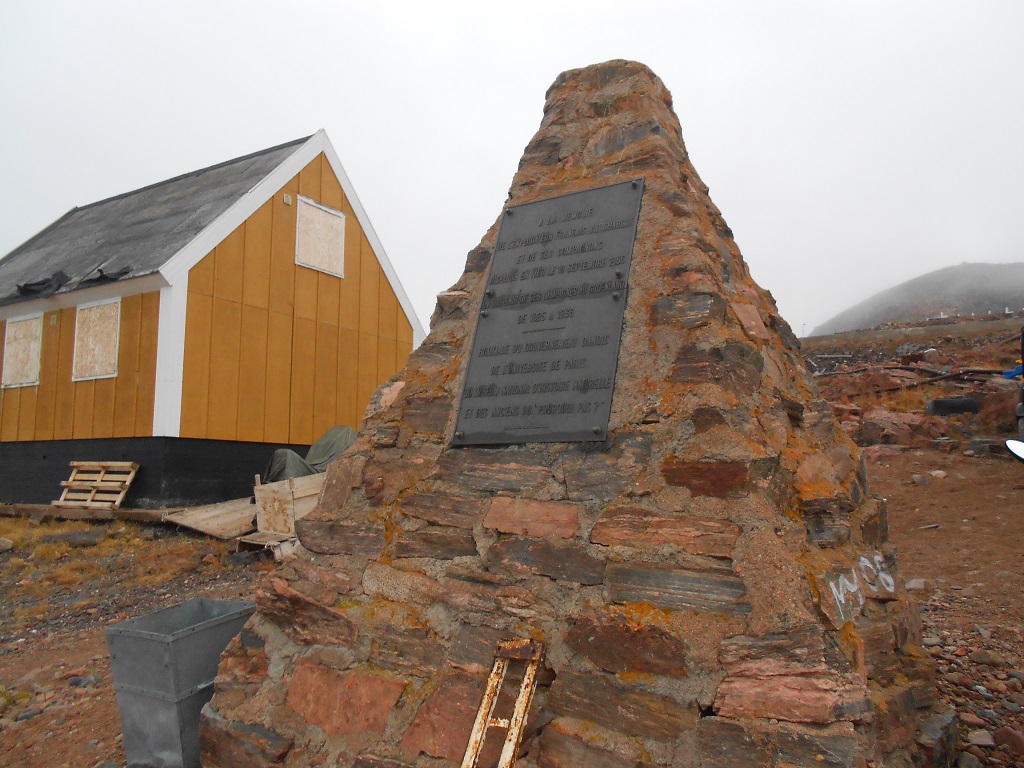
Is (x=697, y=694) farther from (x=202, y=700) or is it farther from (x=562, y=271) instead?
(x=202, y=700)

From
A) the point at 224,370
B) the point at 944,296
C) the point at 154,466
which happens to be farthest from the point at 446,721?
the point at 944,296

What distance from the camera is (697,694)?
90.0 inches

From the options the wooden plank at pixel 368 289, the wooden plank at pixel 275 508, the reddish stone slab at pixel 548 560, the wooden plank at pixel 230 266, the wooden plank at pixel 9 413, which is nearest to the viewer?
the reddish stone slab at pixel 548 560

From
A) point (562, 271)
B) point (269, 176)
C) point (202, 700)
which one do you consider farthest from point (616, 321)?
point (269, 176)

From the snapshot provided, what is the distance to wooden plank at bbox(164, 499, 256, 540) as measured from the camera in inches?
318

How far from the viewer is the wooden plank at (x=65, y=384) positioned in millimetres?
9555

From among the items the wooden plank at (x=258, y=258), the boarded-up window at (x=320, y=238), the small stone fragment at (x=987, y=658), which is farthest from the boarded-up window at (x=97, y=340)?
the small stone fragment at (x=987, y=658)

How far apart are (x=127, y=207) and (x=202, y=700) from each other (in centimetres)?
1130

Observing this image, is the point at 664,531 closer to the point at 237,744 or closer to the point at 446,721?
the point at 446,721

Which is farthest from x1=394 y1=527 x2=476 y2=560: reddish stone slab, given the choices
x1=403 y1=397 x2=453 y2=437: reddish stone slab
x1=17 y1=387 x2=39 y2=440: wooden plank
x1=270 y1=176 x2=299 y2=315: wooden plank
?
x1=17 y1=387 x2=39 y2=440: wooden plank

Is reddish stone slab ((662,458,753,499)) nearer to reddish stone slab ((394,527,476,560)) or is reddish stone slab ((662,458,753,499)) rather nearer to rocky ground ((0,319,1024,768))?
reddish stone slab ((394,527,476,560))

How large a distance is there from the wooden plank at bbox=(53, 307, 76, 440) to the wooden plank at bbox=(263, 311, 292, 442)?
2509 mm

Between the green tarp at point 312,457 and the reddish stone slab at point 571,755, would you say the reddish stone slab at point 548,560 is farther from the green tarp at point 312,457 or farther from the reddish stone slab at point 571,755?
the green tarp at point 312,457

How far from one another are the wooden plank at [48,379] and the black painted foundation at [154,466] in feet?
0.70
